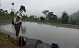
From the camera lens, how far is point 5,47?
8.75 m

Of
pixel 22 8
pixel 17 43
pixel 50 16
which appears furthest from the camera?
pixel 50 16

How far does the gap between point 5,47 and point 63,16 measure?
299 feet

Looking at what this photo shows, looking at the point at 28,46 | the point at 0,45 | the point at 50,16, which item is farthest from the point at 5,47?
the point at 50,16

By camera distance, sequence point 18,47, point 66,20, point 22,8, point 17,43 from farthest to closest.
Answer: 1. point 22,8
2. point 66,20
3. point 17,43
4. point 18,47

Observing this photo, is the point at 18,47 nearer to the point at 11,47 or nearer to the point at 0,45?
the point at 11,47

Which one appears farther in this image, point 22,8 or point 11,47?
point 22,8

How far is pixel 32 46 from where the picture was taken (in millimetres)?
10578

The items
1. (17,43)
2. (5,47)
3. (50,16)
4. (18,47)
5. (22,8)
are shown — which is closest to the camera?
(5,47)

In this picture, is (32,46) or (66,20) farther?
(66,20)

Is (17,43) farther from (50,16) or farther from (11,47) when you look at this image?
(50,16)

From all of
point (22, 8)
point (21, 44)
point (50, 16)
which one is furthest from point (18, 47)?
point (50, 16)

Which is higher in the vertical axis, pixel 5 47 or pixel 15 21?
pixel 15 21

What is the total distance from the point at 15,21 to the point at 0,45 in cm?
212

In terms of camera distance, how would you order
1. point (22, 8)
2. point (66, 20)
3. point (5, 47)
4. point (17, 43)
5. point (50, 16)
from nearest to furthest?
point (5, 47)
point (17, 43)
point (66, 20)
point (22, 8)
point (50, 16)
